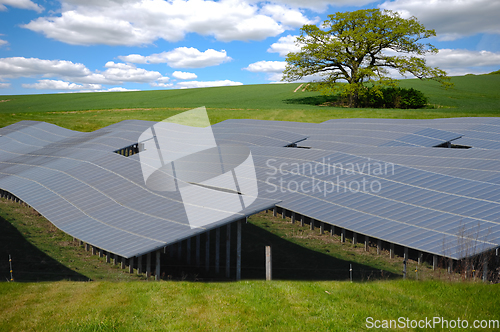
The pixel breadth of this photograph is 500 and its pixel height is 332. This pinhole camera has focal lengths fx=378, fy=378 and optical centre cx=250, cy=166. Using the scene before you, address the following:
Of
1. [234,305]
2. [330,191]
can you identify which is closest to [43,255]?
[234,305]

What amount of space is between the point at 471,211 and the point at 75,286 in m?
14.2

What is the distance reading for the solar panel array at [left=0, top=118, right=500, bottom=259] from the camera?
13.1 metres

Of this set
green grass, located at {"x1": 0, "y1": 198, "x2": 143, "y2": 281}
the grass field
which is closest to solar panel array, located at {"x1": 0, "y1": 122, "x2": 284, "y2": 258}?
the grass field

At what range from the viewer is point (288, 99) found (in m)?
71.7

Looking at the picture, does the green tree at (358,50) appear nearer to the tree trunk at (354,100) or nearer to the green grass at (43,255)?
the tree trunk at (354,100)

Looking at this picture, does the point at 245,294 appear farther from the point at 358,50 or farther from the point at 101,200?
the point at 358,50

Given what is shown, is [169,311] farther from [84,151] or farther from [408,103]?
[408,103]

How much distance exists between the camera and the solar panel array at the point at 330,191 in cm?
1315

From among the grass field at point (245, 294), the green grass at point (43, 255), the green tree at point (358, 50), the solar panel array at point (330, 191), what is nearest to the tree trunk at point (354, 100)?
the green tree at point (358, 50)

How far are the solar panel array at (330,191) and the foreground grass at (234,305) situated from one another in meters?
1.61

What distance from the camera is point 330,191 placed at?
17.4 m

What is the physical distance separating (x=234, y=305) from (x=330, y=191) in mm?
8858

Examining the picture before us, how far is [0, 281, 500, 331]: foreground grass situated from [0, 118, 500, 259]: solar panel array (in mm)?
1610

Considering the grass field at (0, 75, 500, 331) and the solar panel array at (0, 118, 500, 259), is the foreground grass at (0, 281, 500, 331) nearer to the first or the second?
the grass field at (0, 75, 500, 331)
